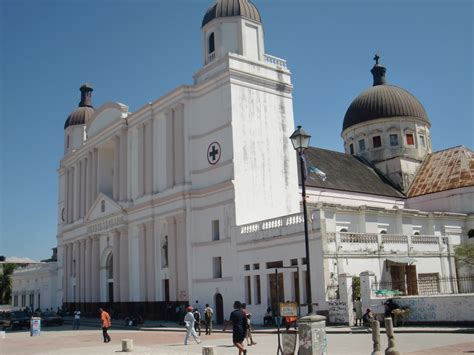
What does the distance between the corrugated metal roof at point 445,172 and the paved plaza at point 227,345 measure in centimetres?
2952

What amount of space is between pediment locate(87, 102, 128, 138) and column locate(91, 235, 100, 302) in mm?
10039

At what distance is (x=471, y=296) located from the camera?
20328 mm

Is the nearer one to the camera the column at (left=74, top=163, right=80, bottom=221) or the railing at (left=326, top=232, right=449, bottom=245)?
the railing at (left=326, top=232, right=449, bottom=245)

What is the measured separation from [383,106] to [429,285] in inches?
1090

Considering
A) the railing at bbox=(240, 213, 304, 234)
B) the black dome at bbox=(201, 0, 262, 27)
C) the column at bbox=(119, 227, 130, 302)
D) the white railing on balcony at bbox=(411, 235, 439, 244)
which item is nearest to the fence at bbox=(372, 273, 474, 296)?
the white railing on balcony at bbox=(411, 235, 439, 244)

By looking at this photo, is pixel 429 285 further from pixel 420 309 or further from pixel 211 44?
pixel 211 44

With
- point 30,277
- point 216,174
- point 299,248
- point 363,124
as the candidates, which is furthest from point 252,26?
point 30,277

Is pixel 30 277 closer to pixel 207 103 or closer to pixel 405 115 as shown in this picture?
pixel 207 103

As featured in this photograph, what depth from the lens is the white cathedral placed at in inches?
1158

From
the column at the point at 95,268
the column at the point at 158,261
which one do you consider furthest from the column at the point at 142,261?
the column at the point at 95,268

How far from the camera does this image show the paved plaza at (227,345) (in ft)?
50.8

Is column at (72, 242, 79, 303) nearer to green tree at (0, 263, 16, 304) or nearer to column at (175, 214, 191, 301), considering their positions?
column at (175, 214, 191, 301)

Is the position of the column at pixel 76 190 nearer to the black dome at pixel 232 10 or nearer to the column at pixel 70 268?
the column at pixel 70 268

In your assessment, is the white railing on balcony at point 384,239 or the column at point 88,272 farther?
the column at point 88,272
